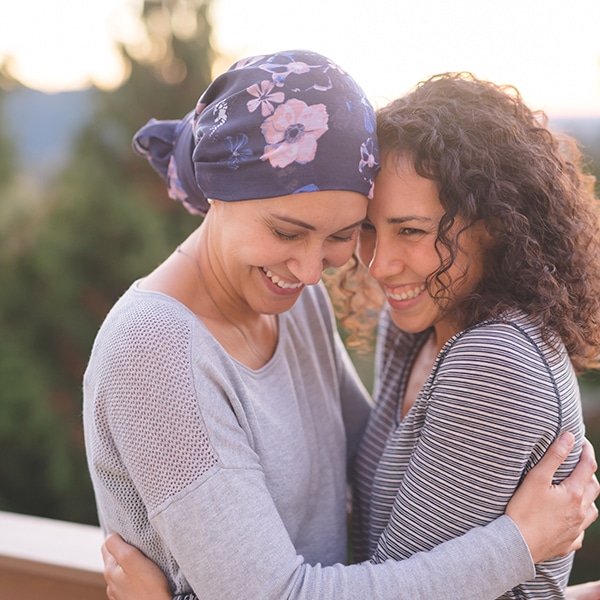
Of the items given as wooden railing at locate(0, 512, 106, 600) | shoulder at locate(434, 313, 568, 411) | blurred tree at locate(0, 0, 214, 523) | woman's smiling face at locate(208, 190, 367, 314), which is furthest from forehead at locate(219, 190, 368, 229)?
blurred tree at locate(0, 0, 214, 523)

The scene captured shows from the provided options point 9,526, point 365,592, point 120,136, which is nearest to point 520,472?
point 365,592

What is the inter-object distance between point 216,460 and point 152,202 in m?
2.37

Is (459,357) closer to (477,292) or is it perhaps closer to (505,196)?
(477,292)

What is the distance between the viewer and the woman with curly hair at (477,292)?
1.29 meters

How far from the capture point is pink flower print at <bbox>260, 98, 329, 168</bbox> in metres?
1.31

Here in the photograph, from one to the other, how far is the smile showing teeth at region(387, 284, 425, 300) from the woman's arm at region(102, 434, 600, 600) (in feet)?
1.41

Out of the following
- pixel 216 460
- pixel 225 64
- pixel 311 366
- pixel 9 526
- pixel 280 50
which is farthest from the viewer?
pixel 225 64

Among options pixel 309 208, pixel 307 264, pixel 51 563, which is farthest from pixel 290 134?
pixel 51 563

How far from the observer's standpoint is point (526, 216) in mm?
1466

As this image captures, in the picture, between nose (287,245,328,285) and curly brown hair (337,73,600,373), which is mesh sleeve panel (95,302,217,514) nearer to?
nose (287,245,328,285)

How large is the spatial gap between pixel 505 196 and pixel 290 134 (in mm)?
470

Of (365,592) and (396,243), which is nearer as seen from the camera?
(365,592)

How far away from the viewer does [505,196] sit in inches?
56.2

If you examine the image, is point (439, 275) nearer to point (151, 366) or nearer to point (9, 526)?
point (151, 366)
